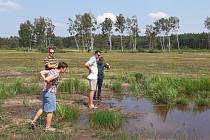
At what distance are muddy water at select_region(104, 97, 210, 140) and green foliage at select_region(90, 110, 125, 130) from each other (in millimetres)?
262

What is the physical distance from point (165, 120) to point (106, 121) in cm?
217

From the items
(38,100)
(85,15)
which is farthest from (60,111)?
(85,15)

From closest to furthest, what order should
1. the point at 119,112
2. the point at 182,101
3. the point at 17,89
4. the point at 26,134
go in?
the point at 26,134 → the point at 119,112 → the point at 182,101 → the point at 17,89

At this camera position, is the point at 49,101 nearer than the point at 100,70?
Yes

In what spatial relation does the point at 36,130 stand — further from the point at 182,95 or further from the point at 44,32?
the point at 44,32

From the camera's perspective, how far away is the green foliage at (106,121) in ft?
33.0

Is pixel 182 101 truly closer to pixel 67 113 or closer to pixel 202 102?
pixel 202 102

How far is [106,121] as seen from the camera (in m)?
10.2

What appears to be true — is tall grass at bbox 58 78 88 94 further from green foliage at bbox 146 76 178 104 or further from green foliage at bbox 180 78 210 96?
green foliage at bbox 180 78 210 96

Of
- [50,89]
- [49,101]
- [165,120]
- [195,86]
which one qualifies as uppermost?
[50,89]

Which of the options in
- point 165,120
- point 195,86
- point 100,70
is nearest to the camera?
point 165,120

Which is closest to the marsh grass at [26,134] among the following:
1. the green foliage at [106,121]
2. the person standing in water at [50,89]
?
the person standing in water at [50,89]

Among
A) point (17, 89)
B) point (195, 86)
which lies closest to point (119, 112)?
point (195, 86)

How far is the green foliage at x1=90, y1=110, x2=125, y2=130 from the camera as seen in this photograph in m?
10.1
